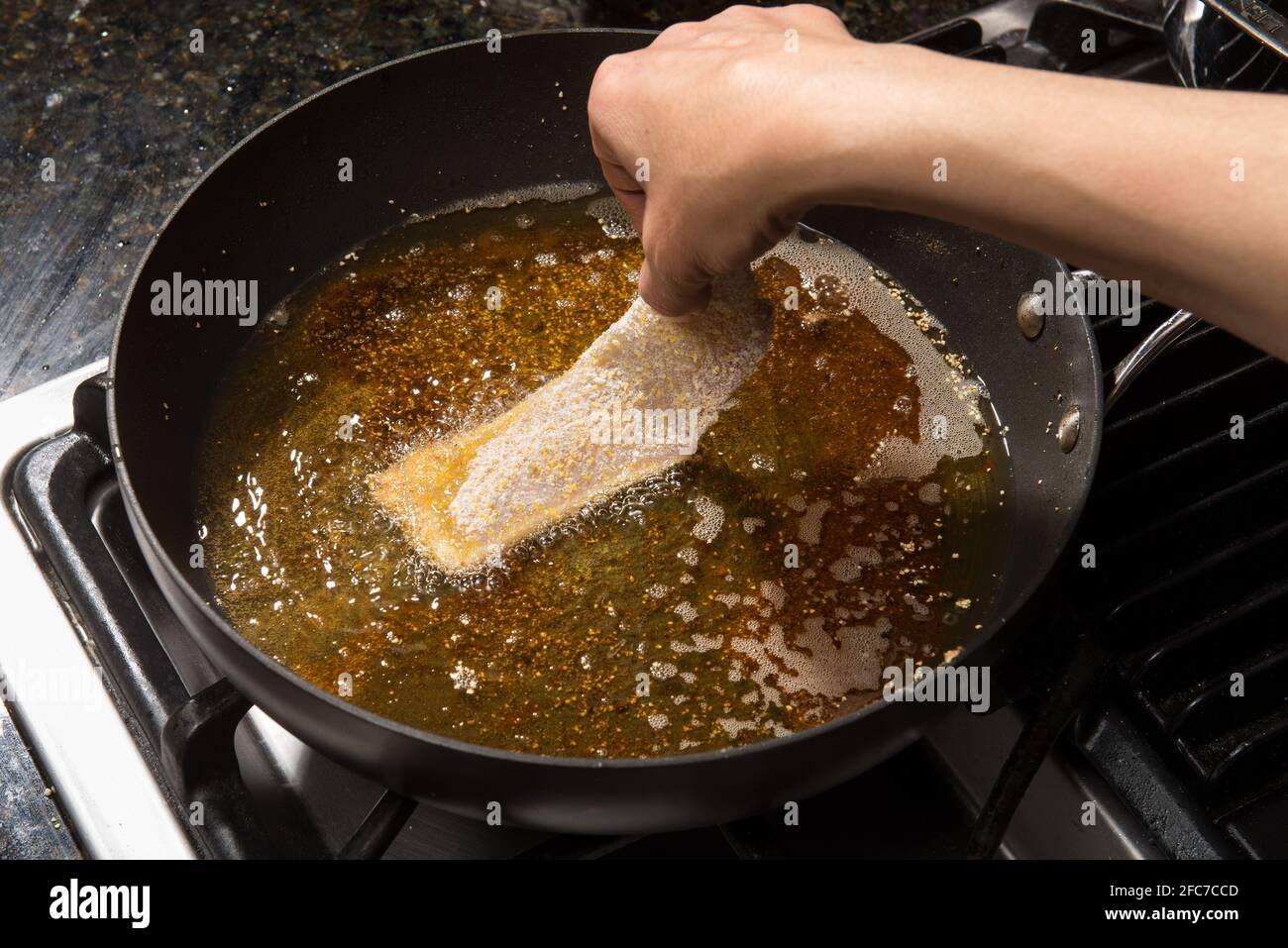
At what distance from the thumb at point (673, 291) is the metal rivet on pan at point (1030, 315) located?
0.99 ft

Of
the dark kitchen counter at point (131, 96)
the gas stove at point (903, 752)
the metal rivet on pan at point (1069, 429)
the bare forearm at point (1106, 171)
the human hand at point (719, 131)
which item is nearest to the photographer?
the bare forearm at point (1106, 171)

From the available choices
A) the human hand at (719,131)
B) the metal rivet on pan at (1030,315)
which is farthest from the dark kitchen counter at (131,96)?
A: the human hand at (719,131)

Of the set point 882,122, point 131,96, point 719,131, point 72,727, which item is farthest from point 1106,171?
point 131,96

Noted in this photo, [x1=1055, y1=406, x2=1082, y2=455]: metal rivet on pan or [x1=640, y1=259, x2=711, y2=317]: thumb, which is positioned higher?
[x1=640, y1=259, x2=711, y2=317]: thumb

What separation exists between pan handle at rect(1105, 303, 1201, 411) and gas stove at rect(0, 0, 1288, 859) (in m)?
0.06

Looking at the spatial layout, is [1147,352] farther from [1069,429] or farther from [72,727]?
[72,727]

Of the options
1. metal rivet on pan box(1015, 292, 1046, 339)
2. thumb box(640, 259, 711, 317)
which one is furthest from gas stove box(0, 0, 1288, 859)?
thumb box(640, 259, 711, 317)

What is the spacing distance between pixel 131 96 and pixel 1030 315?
40.0 inches

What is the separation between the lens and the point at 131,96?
1346 millimetres

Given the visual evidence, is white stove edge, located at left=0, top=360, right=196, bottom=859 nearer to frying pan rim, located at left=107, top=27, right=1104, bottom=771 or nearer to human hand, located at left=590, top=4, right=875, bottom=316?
frying pan rim, located at left=107, top=27, right=1104, bottom=771

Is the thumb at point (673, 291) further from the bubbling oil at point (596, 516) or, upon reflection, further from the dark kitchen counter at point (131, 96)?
the dark kitchen counter at point (131, 96)

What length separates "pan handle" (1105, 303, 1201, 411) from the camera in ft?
2.85

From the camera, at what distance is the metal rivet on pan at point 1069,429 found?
0.96m
